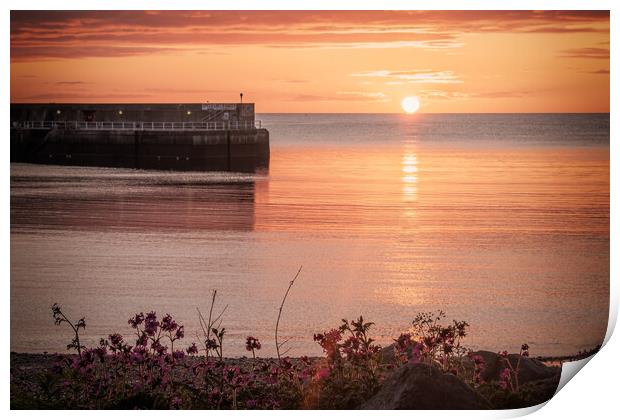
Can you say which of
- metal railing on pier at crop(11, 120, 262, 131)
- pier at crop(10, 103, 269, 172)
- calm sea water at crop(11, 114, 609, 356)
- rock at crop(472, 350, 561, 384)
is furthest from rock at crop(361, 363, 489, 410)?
metal railing on pier at crop(11, 120, 262, 131)

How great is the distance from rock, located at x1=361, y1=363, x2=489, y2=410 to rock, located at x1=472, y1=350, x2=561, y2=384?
64 centimetres

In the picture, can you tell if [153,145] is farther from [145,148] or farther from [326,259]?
[326,259]

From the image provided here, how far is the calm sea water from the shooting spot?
293 inches

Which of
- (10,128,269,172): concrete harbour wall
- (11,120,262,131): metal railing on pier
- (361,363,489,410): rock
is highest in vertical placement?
(11,120,262,131): metal railing on pier

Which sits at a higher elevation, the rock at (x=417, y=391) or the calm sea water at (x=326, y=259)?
the calm sea water at (x=326, y=259)

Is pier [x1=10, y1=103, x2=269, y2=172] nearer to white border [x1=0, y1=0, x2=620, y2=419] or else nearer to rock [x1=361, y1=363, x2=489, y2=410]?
white border [x1=0, y1=0, x2=620, y2=419]

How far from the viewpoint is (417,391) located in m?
5.55

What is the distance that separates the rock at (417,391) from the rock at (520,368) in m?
0.64

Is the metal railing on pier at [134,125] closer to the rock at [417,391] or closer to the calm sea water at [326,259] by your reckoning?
the calm sea water at [326,259]

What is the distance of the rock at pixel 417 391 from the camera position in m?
5.51

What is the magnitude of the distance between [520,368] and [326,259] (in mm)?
3820

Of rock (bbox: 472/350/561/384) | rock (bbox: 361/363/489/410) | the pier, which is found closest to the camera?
rock (bbox: 361/363/489/410)
